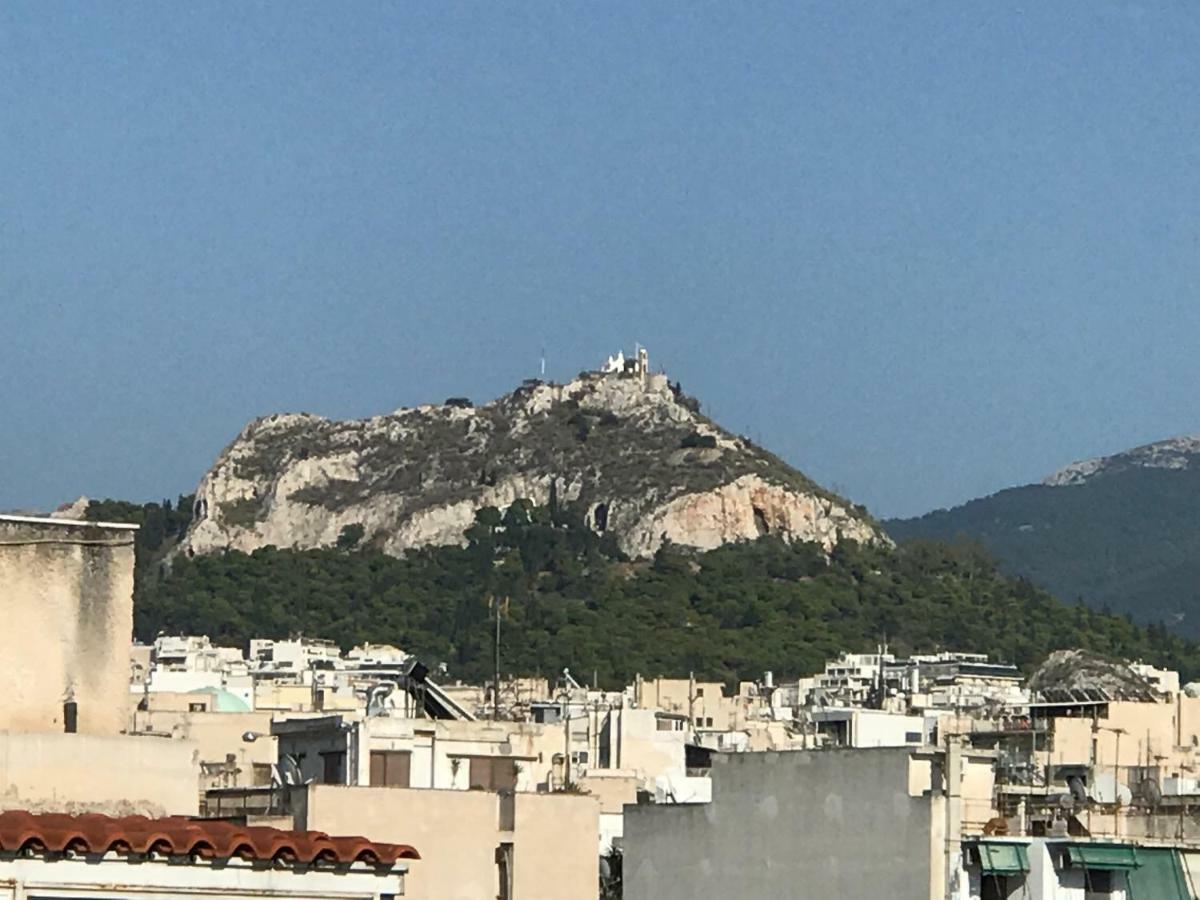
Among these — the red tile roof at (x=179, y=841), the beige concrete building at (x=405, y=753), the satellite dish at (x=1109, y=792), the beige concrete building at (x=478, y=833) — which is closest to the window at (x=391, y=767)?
the beige concrete building at (x=405, y=753)

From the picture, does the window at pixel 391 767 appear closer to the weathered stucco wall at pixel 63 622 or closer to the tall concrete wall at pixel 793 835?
the tall concrete wall at pixel 793 835

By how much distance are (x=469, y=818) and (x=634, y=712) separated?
56112 mm

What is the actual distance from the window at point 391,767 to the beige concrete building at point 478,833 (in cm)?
861

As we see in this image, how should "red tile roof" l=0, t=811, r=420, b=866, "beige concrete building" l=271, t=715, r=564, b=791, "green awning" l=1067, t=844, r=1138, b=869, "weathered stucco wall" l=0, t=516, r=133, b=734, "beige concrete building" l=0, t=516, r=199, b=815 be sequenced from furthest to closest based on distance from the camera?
1. "beige concrete building" l=271, t=715, r=564, b=791
2. "green awning" l=1067, t=844, r=1138, b=869
3. "weathered stucco wall" l=0, t=516, r=133, b=734
4. "beige concrete building" l=0, t=516, r=199, b=815
5. "red tile roof" l=0, t=811, r=420, b=866

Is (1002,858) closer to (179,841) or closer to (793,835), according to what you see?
(793,835)

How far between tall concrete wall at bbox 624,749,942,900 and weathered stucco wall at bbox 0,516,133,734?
790 cm

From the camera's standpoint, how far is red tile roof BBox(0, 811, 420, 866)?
19750 mm

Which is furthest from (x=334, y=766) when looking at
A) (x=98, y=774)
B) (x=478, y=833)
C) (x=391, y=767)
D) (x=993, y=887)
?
(x=98, y=774)

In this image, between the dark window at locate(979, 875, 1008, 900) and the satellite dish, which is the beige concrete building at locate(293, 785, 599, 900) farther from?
the satellite dish

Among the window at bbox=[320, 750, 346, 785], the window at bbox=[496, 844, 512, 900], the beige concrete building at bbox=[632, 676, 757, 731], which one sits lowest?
the window at bbox=[496, 844, 512, 900]

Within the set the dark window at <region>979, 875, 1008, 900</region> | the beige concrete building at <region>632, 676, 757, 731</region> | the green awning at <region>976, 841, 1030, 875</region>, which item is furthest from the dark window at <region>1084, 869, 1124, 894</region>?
the beige concrete building at <region>632, 676, 757, 731</region>

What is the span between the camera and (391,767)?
4566cm

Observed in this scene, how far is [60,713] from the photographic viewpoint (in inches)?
1025

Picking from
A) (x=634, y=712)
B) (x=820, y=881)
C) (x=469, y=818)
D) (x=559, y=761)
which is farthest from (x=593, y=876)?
(x=634, y=712)
